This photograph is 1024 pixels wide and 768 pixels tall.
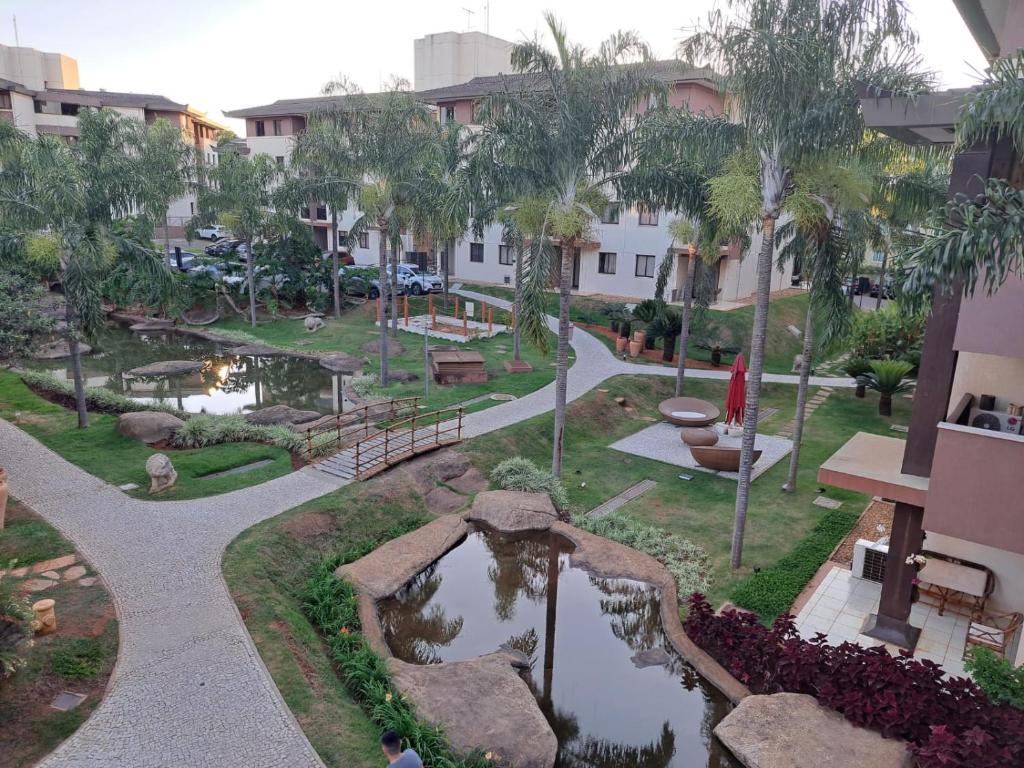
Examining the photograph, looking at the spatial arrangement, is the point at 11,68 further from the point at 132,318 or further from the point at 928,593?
the point at 928,593

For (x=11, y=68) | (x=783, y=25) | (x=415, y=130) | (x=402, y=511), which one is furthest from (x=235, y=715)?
(x=11, y=68)

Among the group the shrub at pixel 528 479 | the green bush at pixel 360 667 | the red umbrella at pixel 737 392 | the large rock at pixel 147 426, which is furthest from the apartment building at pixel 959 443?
the large rock at pixel 147 426

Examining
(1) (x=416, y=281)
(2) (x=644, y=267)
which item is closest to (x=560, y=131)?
(2) (x=644, y=267)

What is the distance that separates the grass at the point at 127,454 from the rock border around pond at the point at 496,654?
4.37m

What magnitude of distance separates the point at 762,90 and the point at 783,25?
1.04 m

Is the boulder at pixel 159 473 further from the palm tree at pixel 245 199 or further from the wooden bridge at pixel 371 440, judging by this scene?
the palm tree at pixel 245 199

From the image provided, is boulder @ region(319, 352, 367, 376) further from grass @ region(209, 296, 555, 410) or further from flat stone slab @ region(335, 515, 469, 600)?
flat stone slab @ region(335, 515, 469, 600)

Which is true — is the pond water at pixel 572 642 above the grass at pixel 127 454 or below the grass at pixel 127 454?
below

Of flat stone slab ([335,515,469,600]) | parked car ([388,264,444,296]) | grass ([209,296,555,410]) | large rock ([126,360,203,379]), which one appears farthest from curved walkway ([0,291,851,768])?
parked car ([388,264,444,296])

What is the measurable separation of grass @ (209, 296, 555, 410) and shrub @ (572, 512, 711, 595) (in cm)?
760

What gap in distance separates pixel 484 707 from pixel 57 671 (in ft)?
18.7

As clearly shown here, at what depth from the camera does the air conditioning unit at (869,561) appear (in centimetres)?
1315

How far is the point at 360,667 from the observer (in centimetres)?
995

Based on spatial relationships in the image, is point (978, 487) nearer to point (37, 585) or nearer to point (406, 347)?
point (37, 585)
